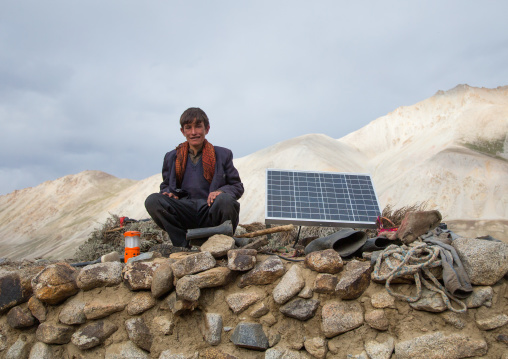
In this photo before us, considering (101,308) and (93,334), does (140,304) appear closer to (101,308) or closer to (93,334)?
(101,308)

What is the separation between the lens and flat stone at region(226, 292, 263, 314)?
344 cm

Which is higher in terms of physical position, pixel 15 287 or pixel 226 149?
pixel 226 149

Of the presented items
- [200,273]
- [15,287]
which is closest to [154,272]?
[200,273]

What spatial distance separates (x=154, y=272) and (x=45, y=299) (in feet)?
3.30

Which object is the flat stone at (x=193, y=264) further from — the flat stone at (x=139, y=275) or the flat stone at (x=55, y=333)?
the flat stone at (x=55, y=333)

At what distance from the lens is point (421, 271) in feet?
10.4

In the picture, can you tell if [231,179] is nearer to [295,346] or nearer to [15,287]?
[295,346]

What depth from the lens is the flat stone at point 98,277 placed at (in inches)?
147

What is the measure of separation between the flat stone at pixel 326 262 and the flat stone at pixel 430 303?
1.98ft

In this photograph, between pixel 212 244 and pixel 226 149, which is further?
pixel 226 149

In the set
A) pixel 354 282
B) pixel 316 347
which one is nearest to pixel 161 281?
pixel 316 347

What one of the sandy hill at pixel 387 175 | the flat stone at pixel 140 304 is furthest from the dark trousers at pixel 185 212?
the sandy hill at pixel 387 175

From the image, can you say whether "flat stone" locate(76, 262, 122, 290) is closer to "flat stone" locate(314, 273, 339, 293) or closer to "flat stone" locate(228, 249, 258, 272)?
"flat stone" locate(228, 249, 258, 272)

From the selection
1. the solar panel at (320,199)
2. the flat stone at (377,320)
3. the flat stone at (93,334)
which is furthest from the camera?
the solar panel at (320,199)
